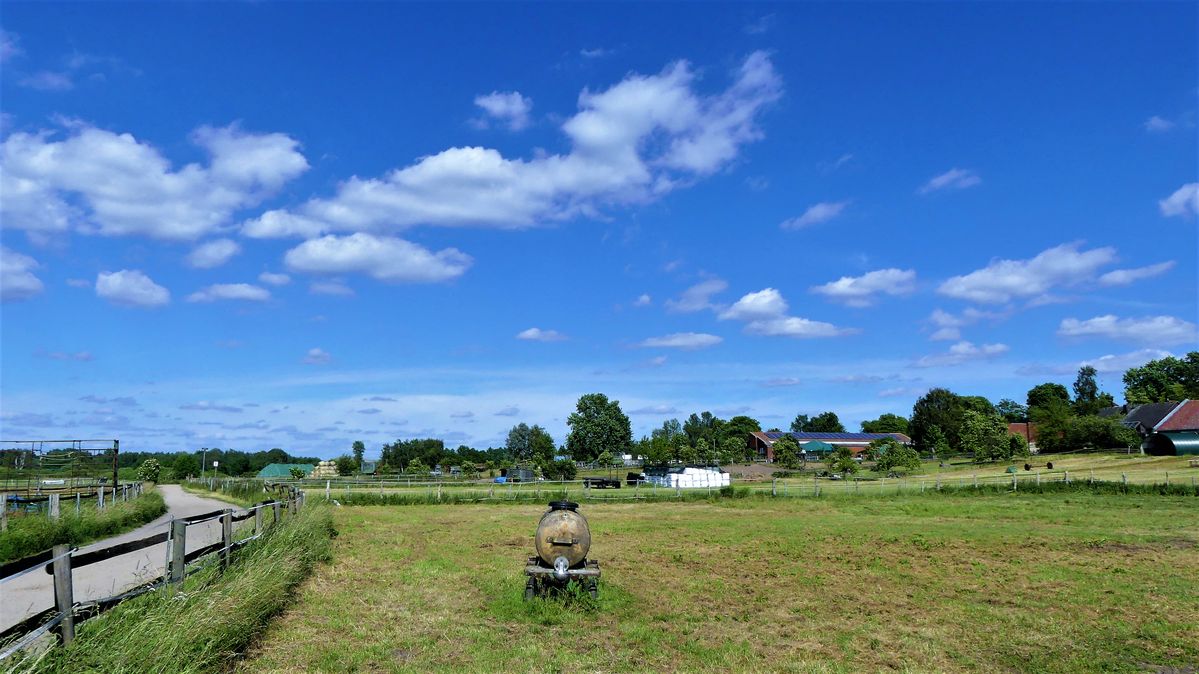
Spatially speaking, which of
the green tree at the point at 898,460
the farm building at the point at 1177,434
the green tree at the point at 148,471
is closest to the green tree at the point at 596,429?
the green tree at the point at 898,460

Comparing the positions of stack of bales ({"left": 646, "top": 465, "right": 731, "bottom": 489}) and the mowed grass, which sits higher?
the mowed grass

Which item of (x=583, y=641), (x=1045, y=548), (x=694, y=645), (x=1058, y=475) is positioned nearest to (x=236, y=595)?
(x=583, y=641)

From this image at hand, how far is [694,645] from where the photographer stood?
10.7 metres

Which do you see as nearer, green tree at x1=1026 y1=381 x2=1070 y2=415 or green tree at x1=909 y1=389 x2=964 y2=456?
green tree at x1=909 y1=389 x2=964 y2=456

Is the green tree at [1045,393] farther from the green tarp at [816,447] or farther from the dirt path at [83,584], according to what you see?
the dirt path at [83,584]

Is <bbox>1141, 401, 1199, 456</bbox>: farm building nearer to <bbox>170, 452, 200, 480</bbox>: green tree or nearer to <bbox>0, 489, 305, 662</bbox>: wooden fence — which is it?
<bbox>0, 489, 305, 662</bbox>: wooden fence

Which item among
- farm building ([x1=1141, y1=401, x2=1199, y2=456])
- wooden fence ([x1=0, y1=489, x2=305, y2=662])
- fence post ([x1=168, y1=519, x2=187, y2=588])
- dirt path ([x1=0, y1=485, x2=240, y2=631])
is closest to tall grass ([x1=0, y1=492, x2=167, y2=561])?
dirt path ([x1=0, y1=485, x2=240, y2=631])

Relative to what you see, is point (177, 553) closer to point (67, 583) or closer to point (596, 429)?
point (67, 583)

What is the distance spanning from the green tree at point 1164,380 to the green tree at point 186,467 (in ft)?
531

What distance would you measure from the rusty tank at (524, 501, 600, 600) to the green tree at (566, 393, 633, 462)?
357 ft

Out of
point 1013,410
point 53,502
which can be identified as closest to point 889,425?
point 1013,410

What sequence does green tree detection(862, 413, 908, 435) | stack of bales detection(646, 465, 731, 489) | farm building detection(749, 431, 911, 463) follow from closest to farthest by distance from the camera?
stack of bales detection(646, 465, 731, 489)
farm building detection(749, 431, 911, 463)
green tree detection(862, 413, 908, 435)

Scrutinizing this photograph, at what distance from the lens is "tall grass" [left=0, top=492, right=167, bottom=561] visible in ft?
63.1

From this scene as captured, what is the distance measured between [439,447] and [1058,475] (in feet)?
336
